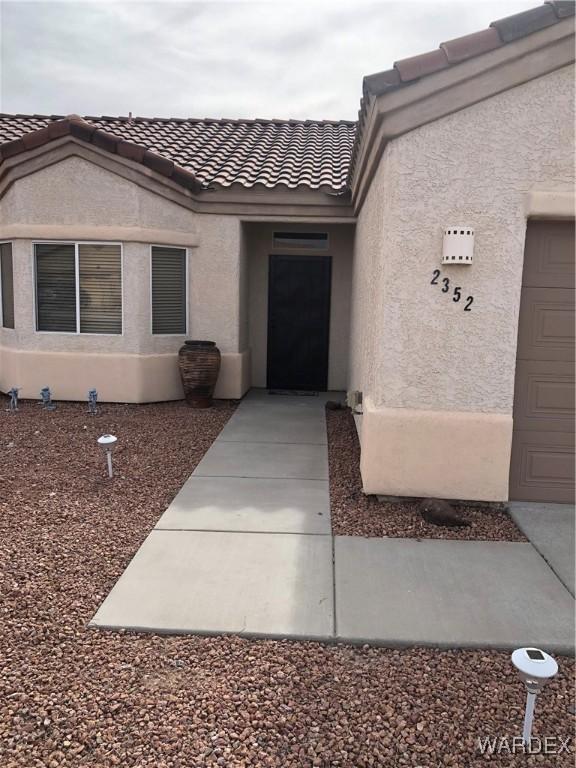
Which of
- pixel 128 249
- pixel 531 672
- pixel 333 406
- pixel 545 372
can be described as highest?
pixel 128 249

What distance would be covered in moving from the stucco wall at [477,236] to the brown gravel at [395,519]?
96cm

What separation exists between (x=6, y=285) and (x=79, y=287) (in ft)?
5.79

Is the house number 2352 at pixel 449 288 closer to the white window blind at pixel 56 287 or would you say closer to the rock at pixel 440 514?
the rock at pixel 440 514

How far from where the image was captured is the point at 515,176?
5.16 m

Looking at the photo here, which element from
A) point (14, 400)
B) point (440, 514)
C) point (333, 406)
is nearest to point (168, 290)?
point (14, 400)

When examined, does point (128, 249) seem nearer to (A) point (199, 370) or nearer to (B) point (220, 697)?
(A) point (199, 370)

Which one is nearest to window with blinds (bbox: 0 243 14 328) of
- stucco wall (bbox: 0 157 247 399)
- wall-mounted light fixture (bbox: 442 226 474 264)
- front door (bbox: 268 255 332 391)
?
stucco wall (bbox: 0 157 247 399)

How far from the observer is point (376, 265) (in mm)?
A: 6047

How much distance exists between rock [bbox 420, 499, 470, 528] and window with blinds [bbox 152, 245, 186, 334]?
6251mm

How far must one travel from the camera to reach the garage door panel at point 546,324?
17.8ft

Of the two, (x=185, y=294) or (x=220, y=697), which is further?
(x=185, y=294)

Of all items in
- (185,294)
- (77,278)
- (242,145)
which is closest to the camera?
(77,278)

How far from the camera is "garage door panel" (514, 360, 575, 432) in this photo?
5.51 m

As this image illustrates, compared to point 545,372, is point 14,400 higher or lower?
lower
